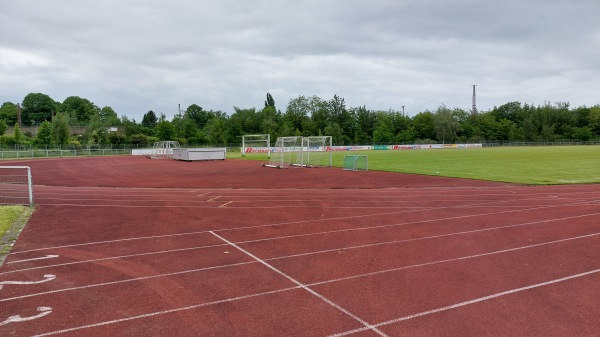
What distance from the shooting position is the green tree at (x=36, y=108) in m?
143

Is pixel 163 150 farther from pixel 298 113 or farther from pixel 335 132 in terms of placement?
pixel 298 113

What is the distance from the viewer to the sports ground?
221 inches

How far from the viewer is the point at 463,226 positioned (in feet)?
37.5

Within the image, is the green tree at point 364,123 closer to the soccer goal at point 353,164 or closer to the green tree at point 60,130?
the green tree at point 60,130

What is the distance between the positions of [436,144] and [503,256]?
101m

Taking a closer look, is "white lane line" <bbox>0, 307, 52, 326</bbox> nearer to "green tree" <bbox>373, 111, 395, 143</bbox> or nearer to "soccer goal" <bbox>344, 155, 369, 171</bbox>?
"soccer goal" <bbox>344, 155, 369, 171</bbox>

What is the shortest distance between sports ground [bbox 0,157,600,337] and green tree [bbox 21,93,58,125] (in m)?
150

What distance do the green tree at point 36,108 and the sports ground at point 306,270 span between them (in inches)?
5925

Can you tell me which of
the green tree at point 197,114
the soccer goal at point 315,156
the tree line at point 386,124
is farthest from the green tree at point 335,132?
the soccer goal at point 315,156

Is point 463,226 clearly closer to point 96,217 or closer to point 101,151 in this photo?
point 96,217

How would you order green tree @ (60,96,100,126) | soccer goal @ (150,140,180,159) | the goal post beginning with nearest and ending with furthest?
the goal post
soccer goal @ (150,140,180,159)
green tree @ (60,96,100,126)

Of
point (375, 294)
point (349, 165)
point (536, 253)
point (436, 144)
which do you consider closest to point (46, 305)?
point (375, 294)

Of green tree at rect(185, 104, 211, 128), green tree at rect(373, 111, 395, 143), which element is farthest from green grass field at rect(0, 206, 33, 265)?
green tree at rect(185, 104, 211, 128)

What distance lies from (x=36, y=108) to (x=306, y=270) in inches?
6453
